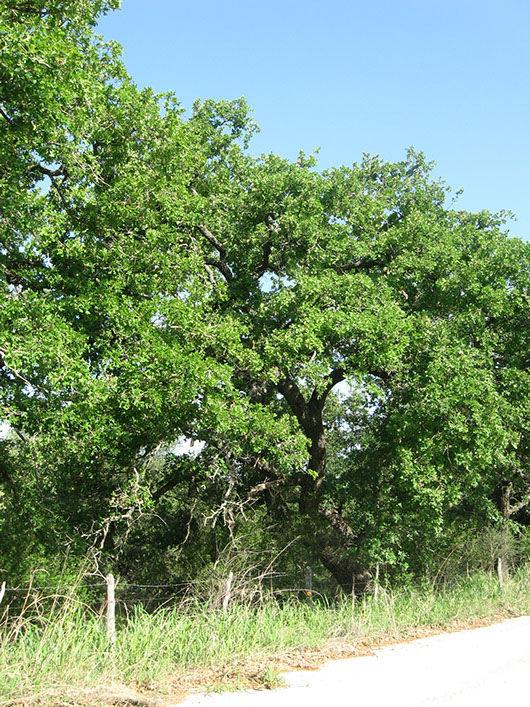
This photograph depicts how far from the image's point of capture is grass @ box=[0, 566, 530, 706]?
477 centimetres

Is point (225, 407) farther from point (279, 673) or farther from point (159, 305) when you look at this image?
point (279, 673)

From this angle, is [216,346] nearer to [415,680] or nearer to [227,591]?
[227,591]

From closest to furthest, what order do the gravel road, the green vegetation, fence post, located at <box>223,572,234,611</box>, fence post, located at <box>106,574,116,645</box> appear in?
the gravel road → fence post, located at <box>106,574,116,645</box> → fence post, located at <box>223,572,234,611</box> → the green vegetation

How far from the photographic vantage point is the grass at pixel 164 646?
477 cm

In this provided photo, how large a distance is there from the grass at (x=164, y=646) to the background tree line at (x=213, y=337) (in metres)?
1.32

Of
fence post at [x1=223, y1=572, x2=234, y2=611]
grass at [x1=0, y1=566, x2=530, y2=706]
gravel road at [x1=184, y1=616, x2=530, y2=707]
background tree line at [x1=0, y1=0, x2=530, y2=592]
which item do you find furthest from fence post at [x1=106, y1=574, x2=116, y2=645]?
background tree line at [x1=0, y1=0, x2=530, y2=592]

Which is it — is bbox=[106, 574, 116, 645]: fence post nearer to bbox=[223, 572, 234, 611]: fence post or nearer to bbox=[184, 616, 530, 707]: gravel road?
bbox=[184, 616, 530, 707]: gravel road

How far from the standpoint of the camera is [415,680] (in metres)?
5.82

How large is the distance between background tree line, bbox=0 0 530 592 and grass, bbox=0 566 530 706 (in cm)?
132

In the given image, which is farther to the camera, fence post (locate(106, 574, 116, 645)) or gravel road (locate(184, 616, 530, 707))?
fence post (locate(106, 574, 116, 645))

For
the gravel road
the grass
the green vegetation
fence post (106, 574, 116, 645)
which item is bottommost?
the gravel road

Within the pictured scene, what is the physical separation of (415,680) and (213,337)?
6.69 meters

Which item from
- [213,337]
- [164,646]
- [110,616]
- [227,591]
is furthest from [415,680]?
[213,337]

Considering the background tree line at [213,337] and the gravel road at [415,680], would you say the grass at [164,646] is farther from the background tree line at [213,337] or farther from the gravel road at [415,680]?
the background tree line at [213,337]
